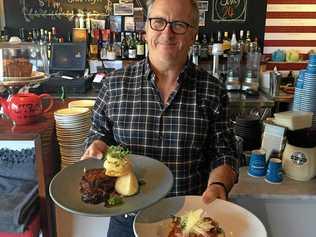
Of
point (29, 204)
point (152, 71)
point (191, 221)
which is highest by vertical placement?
point (152, 71)

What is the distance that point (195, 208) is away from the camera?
1.10m

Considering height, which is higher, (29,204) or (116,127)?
(116,127)

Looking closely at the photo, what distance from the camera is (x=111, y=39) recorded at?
445 cm

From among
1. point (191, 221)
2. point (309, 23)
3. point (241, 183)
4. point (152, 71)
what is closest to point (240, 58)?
point (309, 23)

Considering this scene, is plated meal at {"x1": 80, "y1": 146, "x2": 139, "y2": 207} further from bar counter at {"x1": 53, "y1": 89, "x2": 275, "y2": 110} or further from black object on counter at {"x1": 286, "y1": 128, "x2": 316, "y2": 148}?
bar counter at {"x1": 53, "y1": 89, "x2": 275, "y2": 110}

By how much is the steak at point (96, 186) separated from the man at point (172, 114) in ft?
0.22

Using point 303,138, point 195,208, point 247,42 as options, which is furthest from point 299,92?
point 247,42

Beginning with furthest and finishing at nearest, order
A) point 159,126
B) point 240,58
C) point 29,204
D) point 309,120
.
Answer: point 240,58 → point 309,120 → point 29,204 → point 159,126

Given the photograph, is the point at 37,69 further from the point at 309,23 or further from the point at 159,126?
the point at 309,23

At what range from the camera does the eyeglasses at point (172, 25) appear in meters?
1.15

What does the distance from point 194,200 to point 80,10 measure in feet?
12.6

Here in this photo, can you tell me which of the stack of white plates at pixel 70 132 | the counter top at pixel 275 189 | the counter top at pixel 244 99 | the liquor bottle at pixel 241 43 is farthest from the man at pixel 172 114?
the liquor bottle at pixel 241 43

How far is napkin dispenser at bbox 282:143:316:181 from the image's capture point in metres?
1.54

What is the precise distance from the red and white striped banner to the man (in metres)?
3.70
